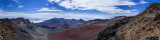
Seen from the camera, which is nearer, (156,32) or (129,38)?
(156,32)

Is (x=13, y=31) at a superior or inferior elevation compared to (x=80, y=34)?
superior

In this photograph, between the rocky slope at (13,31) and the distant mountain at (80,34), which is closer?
the rocky slope at (13,31)

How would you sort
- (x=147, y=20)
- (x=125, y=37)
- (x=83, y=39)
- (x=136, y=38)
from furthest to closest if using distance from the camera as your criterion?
(x=83, y=39), (x=147, y=20), (x=125, y=37), (x=136, y=38)

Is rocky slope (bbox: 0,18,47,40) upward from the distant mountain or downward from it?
upward

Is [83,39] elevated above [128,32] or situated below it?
below

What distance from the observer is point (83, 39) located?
73.7 metres

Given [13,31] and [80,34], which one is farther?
[80,34]

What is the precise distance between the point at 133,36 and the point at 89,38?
5472cm

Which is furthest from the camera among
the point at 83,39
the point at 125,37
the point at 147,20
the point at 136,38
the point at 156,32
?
the point at 83,39

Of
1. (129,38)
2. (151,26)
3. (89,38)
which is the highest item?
(151,26)

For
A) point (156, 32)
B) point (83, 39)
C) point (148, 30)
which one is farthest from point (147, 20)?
point (83, 39)

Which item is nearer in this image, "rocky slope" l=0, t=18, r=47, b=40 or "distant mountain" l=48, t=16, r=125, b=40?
"rocky slope" l=0, t=18, r=47, b=40

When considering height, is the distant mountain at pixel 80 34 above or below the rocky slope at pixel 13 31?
below

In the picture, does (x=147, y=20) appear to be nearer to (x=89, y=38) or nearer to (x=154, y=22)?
(x=154, y=22)
